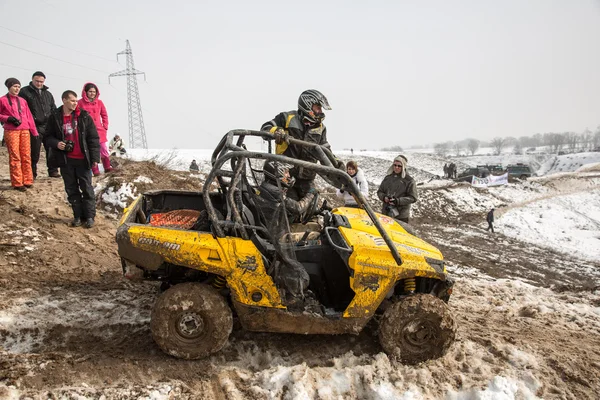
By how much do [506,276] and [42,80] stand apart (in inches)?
364

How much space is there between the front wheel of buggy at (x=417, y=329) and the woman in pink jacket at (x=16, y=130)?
647 centimetres

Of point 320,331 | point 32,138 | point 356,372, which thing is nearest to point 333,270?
point 320,331

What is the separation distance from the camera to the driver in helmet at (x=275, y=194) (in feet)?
11.7

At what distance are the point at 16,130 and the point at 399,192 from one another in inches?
247

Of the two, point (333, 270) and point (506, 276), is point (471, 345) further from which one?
point (506, 276)

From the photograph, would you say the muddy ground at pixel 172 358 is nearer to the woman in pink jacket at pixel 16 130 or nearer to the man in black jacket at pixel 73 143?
the man in black jacket at pixel 73 143

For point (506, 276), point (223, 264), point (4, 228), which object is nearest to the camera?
point (223, 264)

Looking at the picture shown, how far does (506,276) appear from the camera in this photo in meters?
7.36

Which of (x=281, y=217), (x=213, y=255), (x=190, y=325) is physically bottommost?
(x=190, y=325)

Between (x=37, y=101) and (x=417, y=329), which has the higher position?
(x=37, y=101)

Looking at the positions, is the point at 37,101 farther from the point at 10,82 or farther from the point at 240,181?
the point at 240,181

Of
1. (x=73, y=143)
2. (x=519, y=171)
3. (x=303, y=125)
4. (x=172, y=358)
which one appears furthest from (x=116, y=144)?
(x=519, y=171)

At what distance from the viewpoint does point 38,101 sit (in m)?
7.69

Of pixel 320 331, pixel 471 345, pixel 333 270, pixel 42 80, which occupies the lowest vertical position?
pixel 471 345
